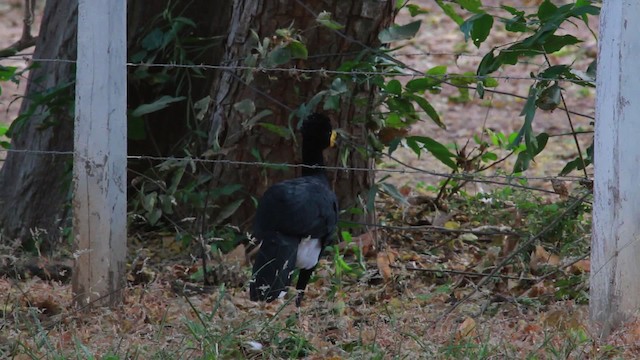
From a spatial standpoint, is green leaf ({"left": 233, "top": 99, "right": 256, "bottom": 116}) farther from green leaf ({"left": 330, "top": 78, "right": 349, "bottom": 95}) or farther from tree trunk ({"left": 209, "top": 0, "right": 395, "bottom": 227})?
green leaf ({"left": 330, "top": 78, "right": 349, "bottom": 95})

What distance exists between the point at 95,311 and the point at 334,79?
1765 millimetres

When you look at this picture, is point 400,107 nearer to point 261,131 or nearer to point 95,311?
point 261,131

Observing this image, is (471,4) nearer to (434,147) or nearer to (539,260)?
(434,147)

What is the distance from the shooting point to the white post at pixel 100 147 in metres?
4.28

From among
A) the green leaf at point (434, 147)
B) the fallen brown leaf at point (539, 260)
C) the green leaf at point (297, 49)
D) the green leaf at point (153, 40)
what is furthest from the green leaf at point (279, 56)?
the fallen brown leaf at point (539, 260)

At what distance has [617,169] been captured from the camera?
3.95 metres

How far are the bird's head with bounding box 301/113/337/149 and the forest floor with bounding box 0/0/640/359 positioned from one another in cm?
55

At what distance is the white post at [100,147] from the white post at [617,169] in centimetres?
180

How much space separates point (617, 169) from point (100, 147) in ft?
6.33

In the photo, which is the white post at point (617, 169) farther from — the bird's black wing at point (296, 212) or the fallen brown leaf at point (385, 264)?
the bird's black wing at point (296, 212)

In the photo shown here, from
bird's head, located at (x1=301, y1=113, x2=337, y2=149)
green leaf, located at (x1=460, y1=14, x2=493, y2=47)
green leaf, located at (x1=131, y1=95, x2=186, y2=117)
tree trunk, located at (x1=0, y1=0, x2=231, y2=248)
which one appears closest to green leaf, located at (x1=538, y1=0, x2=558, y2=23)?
green leaf, located at (x1=460, y1=14, x2=493, y2=47)

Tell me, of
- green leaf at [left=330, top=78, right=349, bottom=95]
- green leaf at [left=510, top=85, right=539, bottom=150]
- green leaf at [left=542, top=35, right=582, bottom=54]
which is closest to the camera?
green leaf at [left=510, top=85, right=539, bottom=150]

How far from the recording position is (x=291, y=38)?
5238mm

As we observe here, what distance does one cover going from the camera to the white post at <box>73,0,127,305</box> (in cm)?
428
